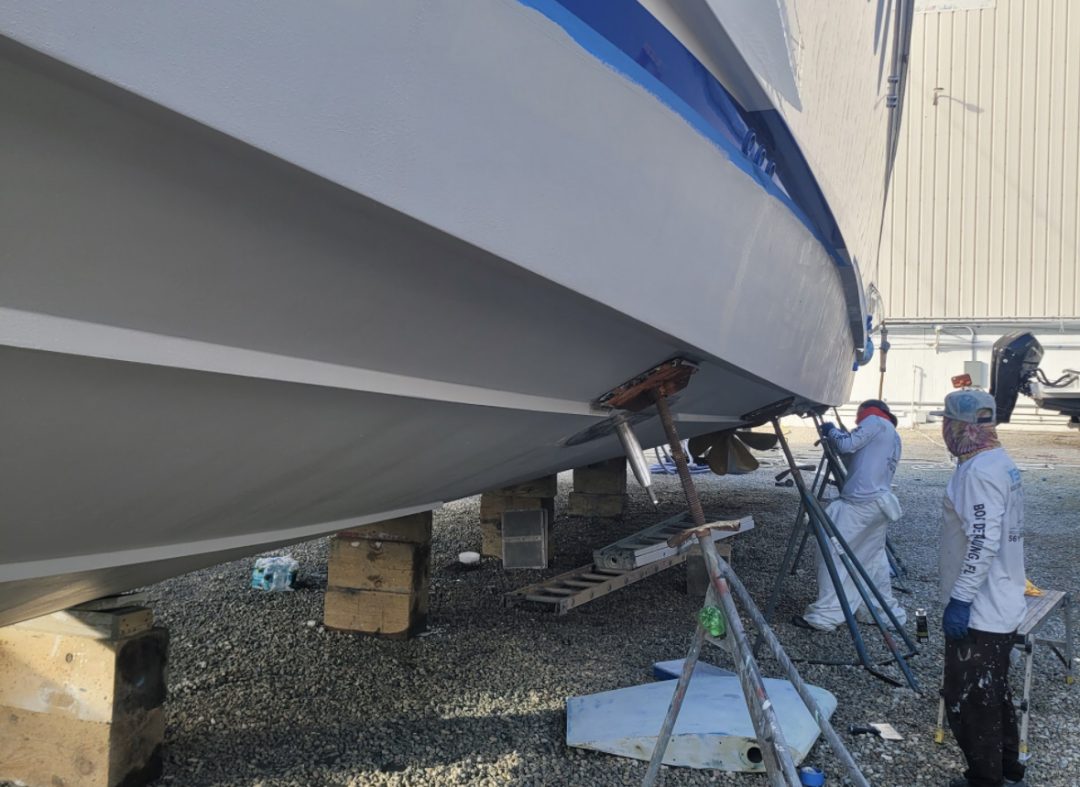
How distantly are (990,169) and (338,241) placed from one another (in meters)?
21.1

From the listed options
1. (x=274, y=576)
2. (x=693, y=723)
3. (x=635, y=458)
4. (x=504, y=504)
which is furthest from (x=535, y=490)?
(x=635, y=458)

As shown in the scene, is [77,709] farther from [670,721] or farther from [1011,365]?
[1011,365]

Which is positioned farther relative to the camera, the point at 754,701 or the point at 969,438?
the point at 969,438

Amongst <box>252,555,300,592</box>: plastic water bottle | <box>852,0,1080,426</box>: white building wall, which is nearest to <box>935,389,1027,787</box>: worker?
<box>252,555,300,592</box>: plastic water bottle

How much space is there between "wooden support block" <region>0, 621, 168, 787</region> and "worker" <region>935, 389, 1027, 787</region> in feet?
7.93

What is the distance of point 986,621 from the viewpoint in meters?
2.33

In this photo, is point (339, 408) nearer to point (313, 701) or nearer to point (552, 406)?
point (552, 406)

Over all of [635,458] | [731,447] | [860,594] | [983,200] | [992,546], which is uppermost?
[983,200]

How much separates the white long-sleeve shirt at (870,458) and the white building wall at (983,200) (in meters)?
15.7

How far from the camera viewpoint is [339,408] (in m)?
1.47

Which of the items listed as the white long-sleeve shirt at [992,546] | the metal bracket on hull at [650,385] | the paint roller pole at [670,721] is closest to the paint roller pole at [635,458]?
the metal bracket on hull at [650,385]

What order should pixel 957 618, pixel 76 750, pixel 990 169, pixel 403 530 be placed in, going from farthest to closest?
1. pixel 990 169
2. pixel 403 530
3. pixel 957 618
4. pixel 76 750

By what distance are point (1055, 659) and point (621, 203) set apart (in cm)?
342

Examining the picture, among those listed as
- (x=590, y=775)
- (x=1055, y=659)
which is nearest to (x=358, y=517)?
(x=590, y=775)
